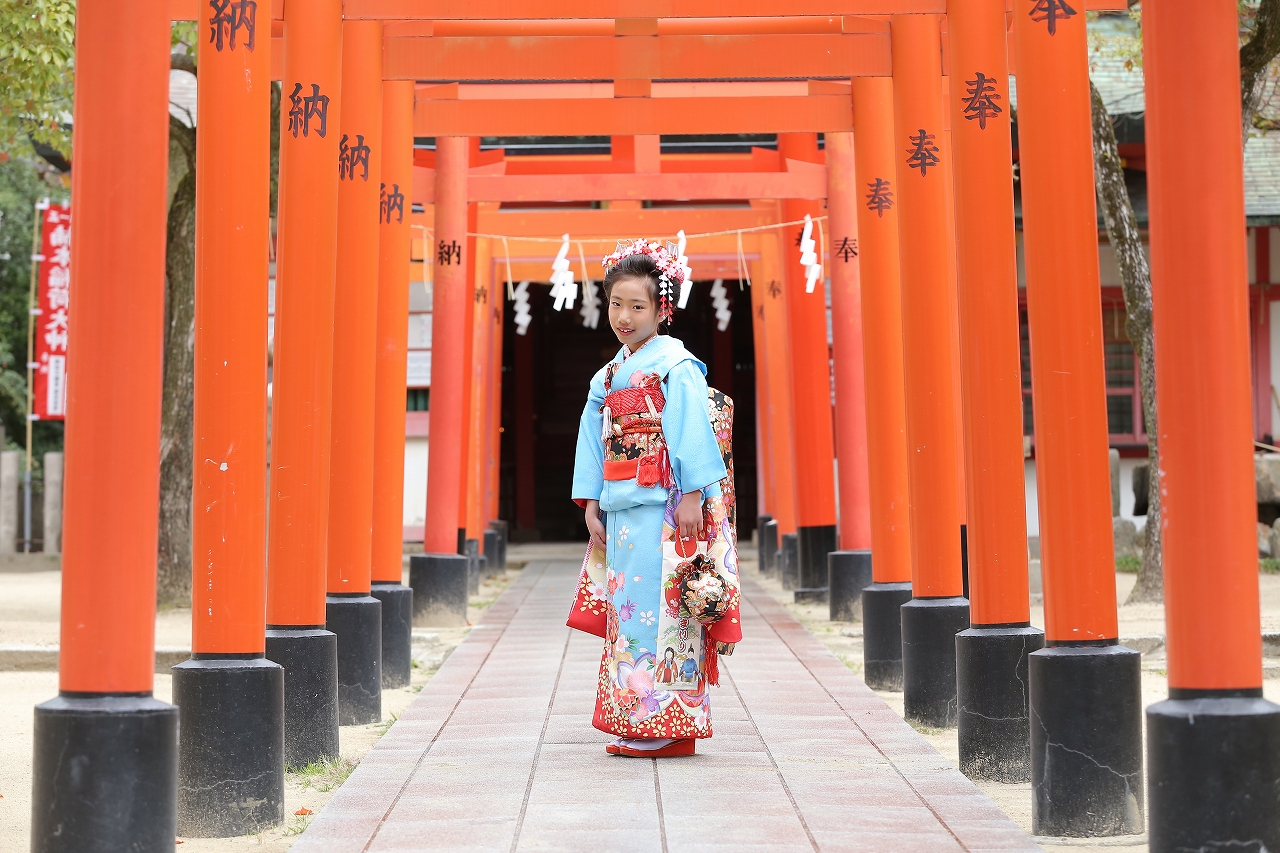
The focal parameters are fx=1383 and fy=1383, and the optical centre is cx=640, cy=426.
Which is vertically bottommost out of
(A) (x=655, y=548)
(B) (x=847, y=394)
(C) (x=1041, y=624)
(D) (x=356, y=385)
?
(C) (x=1041, y=624)

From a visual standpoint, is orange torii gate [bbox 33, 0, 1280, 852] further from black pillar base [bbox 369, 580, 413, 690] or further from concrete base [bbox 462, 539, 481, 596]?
concrete base [bbox 462, 539, 481, 596]

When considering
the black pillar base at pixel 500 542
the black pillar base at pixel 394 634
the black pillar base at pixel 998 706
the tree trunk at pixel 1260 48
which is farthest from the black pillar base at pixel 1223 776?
the black pillar base at pixel 500 542

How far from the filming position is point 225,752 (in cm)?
394

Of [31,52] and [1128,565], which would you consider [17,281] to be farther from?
[1128,565]

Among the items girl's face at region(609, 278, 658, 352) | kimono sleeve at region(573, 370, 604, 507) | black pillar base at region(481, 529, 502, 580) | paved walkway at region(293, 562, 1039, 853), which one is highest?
girl's face at region(609, 278, 658, 352)

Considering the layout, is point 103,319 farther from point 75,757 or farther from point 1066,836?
point 1066,836

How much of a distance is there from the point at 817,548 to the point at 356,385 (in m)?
5.83

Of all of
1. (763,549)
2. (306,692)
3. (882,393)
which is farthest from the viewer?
(763,549)

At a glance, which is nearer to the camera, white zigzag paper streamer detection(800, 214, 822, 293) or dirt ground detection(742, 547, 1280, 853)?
dirt ground detection(742, 547, 1280, 853)

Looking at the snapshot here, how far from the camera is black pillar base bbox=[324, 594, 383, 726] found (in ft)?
18.8

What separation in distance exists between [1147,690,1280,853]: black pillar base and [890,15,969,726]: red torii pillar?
2.50 meters

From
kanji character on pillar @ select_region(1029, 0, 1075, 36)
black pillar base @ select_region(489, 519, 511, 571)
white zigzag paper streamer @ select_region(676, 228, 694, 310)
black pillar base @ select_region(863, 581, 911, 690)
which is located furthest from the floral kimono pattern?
black pillar base @ select_region(489, 519, 511, 571)

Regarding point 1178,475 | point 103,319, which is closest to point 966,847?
point 1178,475

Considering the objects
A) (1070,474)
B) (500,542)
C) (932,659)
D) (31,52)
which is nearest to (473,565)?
(500,542)
